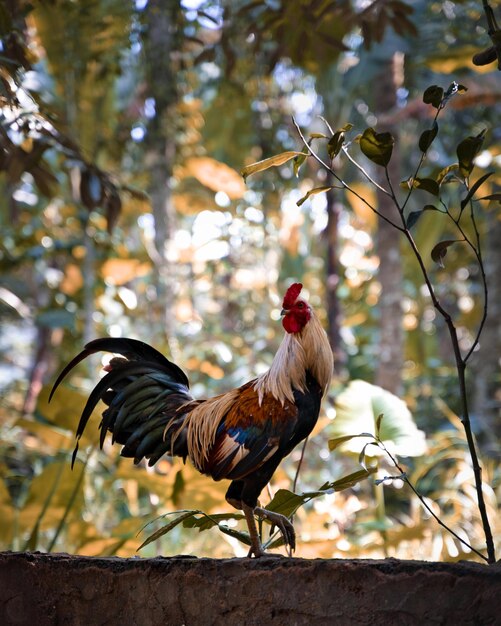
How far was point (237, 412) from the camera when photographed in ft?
7.37

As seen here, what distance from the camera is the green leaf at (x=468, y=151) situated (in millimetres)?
1937

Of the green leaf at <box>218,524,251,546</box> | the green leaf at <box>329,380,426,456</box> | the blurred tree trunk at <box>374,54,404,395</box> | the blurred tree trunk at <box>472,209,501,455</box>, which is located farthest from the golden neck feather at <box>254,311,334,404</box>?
the blurred tree trunk at <box>472,209,501,455</box>

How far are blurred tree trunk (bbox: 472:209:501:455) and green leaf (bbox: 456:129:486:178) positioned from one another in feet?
15.8

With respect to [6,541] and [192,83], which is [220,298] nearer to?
[192,83]

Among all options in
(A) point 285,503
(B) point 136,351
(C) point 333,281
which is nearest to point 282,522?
(A) point 285,503

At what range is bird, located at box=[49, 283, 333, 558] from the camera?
84.5 inches

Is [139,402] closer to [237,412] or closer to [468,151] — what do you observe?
[237,412]

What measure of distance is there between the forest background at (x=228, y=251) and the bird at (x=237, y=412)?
66 cm

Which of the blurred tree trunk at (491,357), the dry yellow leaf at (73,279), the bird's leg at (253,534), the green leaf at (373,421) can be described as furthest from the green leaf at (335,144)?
the dry yellow leaf at (73,279)

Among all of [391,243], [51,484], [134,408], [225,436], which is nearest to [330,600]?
[225,436]

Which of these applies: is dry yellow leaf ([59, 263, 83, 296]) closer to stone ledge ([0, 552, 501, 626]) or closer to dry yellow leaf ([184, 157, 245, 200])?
dry yellow leaf ([184, 157, 245, 200])

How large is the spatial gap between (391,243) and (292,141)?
215 cm

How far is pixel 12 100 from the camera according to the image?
261 cm

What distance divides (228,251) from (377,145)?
5.65m
